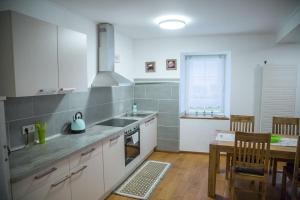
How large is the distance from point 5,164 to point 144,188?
2.00 meters

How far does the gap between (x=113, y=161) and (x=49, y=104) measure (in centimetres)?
106

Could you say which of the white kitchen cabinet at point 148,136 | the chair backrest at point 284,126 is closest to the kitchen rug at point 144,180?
the white kitchen cabinet at point 148,136

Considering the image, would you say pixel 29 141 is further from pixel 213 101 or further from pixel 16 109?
pixel 213 101

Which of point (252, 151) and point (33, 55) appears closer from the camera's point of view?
point (33, 55)

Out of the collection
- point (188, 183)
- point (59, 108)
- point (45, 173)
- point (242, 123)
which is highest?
point (59, 108)

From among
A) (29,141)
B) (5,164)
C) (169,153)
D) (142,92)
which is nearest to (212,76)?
(142,92)

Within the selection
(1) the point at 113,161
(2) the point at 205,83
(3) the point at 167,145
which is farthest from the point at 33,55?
(2) the point at 205,83

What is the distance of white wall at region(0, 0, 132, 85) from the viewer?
80.5 inches

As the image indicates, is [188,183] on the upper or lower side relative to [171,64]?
lower

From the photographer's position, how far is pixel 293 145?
266 centimetres

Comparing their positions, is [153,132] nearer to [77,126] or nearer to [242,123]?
[242,123]

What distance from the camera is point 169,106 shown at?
4457mm

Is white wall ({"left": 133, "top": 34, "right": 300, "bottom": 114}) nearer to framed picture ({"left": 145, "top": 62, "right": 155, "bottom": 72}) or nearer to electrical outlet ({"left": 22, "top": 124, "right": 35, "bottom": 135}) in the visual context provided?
framed picture ({"left": 145, "top": 62, "right": 155, "bottom": 72})

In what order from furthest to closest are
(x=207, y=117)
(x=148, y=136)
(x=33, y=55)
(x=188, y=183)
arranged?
(x=207, y=117) → (x=148, y=136) → (x=188, y=183) → (x=33, y=55)
